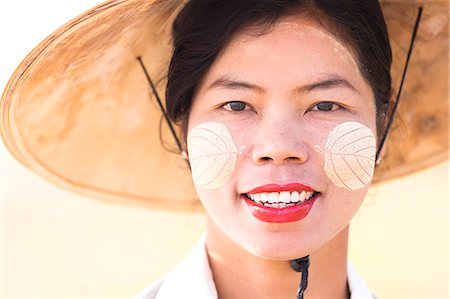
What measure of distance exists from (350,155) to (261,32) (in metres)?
0.46

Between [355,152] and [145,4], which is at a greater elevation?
[145,4]

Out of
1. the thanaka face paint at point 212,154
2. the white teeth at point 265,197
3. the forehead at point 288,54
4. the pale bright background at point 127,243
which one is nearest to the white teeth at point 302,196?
the white teeth at point 265,197

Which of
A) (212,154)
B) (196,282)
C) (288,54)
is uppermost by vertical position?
(288,54)

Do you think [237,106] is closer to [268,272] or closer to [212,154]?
[212,154]

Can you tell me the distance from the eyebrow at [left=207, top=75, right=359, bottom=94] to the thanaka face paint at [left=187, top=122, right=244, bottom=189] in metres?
0.13

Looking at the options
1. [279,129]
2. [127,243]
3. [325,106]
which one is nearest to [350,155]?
[325,106]

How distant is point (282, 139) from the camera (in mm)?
2445

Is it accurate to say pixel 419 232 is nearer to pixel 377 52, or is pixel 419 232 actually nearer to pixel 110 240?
pixel 110 240

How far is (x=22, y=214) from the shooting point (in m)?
6.13

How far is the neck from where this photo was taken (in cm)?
268

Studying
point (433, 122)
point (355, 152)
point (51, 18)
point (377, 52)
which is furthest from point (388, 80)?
point (51, 18)

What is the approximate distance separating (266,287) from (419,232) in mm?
3442

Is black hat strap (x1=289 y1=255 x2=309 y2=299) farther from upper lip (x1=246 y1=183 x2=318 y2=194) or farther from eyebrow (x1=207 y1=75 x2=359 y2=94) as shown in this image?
eyebrow (x1=207 y1=75 x2=359 y2=94)

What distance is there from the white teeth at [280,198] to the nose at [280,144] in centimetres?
9
